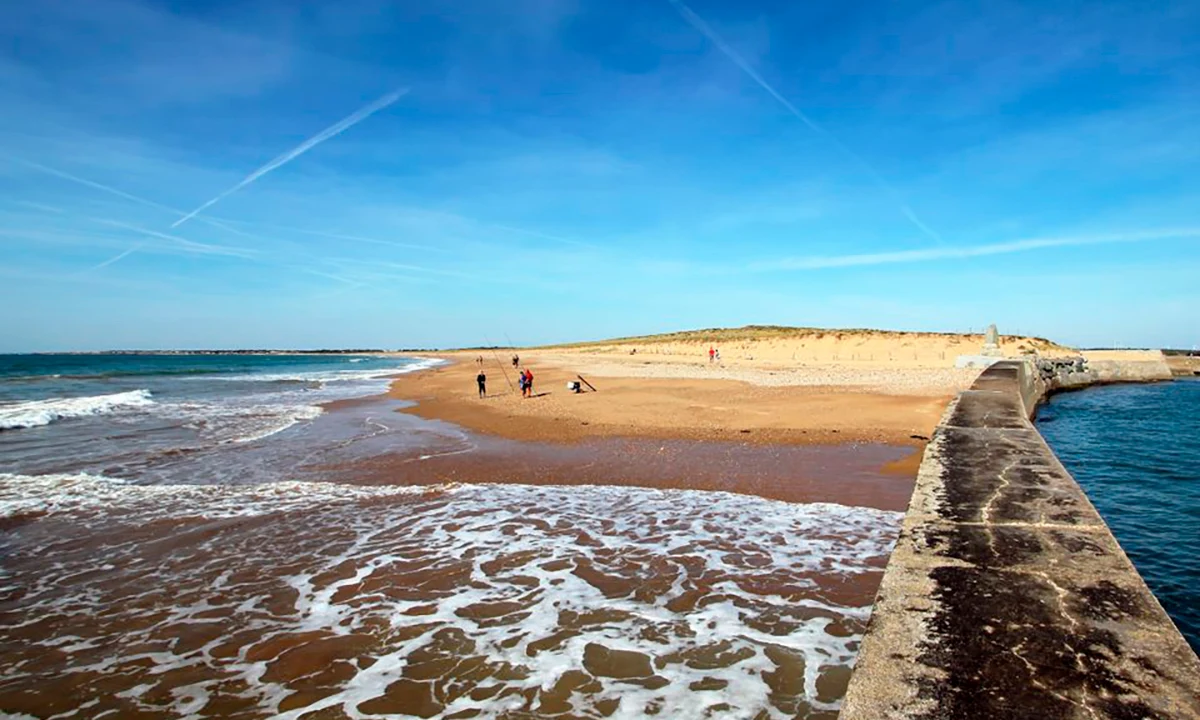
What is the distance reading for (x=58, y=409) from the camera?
81.4ft

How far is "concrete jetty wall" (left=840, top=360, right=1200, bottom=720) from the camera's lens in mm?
2732

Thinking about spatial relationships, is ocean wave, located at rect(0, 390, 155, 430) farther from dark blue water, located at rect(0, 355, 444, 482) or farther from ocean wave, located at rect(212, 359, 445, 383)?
ocean wave, located at rect(212, 359, 445, 383)

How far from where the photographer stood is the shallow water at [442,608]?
4.47m

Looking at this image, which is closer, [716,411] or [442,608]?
[442,608]

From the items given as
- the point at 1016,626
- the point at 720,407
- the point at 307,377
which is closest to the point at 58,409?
the point at 720,407

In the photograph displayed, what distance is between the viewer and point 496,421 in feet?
62.7

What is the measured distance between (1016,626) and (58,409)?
3305 centimetres

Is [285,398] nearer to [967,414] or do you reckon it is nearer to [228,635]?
[228,635]

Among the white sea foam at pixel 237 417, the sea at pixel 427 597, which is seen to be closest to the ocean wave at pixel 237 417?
the white sea foam at pixel 237 417

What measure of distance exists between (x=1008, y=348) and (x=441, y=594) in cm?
5811

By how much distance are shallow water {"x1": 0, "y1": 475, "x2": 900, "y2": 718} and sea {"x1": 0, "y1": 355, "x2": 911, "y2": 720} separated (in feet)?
0.08

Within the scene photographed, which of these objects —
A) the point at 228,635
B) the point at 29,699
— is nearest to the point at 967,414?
the point at 228,635

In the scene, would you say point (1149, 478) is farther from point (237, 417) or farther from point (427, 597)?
point (237, 417)

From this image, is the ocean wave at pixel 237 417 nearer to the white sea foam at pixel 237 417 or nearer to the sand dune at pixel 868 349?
the white sea foam at pixel 237 417
